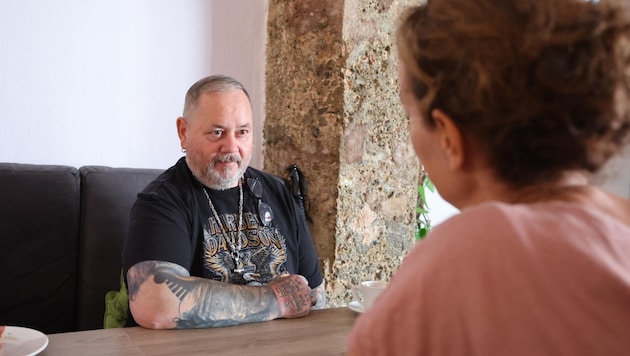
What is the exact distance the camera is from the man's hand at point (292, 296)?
1478 millimetres

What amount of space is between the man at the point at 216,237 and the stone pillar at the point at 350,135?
0.23 metres

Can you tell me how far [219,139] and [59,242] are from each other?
633 millimetres

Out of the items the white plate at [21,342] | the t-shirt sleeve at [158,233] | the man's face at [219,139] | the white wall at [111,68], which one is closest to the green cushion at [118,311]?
the t-shirt sleeve at [158,233]

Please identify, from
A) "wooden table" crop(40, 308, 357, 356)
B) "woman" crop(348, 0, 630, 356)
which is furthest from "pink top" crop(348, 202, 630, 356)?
"wooden table" crop(40, 308, 357, 356)

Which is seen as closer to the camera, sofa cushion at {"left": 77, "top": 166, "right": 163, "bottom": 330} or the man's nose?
the man's nose

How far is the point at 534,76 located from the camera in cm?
59

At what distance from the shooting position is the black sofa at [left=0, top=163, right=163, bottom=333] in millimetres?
1852

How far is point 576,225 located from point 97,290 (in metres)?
1.73

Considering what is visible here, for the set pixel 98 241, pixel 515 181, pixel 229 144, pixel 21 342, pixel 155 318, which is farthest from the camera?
pixel 98 241

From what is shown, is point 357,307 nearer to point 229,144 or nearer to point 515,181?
point 229,144

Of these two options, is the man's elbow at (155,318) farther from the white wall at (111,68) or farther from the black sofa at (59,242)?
the white wall at (111,68)

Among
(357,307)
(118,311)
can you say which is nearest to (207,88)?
(118,311)

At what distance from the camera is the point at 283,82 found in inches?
94.0

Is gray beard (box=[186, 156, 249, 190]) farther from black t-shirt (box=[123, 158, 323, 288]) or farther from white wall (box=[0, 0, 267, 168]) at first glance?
white wall (box=[0, 0, 267, 168])
